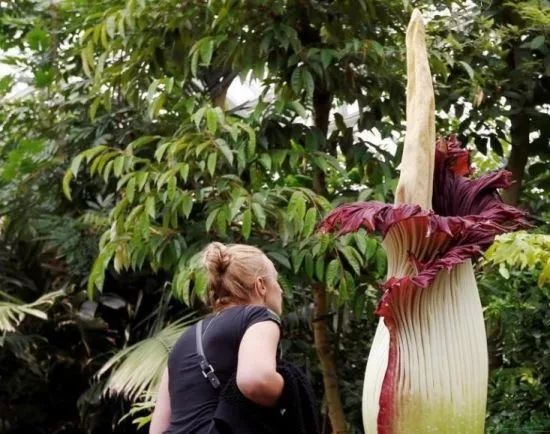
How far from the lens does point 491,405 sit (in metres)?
3.56

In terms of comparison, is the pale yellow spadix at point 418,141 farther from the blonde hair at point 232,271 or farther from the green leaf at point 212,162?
the green leaf at point 212,162

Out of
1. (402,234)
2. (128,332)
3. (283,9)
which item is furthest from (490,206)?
(128,332)

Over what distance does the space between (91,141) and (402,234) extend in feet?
10.9

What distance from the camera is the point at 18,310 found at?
4.07m

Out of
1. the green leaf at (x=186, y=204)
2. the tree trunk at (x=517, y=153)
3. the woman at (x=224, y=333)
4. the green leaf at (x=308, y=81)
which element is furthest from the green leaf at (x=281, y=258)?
the woman at (x=224, y=333)

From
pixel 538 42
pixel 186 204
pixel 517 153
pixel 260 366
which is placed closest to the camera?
pixel 260 366

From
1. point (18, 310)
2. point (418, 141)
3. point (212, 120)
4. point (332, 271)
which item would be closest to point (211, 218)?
point (212, 120)

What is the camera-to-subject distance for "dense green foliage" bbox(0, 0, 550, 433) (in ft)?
10.8

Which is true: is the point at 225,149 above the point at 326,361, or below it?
above

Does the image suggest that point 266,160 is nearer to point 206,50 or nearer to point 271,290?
point 206,50

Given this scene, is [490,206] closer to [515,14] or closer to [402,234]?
[402,234]

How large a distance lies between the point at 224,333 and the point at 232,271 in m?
0.13

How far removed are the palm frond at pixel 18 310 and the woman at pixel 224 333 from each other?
78.7 inches

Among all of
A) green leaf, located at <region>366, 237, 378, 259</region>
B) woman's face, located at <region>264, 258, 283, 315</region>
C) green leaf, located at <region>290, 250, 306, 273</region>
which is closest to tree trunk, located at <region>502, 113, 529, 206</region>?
green leaf, located at <region>366, 237, 378, 259</region>
